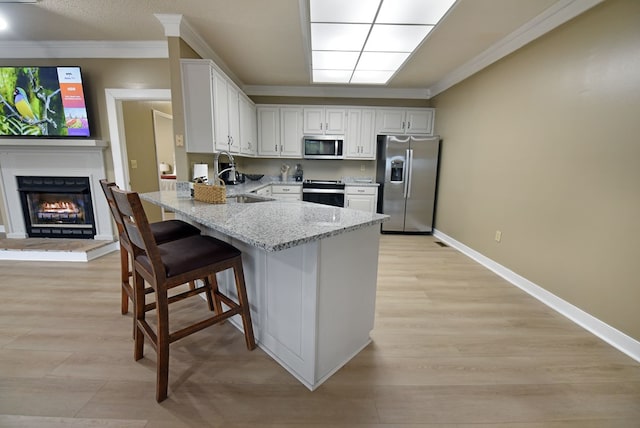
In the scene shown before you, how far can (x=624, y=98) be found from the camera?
1.78 meters

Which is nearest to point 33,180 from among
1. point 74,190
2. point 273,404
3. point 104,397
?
point 74,190

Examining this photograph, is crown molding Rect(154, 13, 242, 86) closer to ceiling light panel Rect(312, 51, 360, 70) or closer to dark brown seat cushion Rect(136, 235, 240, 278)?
ceiling light panel Rect(312, 51, 360, 70)

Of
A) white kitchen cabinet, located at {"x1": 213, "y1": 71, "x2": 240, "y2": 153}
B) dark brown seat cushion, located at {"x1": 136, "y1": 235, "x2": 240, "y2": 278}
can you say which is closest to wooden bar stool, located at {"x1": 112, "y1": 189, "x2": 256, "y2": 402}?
dark brown seat cushion, located at {"x1": 136, "y1": 235, "x2": 240, "y2": 278}

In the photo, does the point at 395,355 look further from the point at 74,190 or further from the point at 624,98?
the point at 74,190

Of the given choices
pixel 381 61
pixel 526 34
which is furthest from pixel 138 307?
pixel 526 34

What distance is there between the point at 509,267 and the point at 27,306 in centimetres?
440

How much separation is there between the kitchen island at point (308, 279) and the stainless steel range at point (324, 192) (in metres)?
2.85

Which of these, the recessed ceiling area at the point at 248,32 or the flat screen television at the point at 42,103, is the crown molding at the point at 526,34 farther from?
the flat screen television at the point at 42,103

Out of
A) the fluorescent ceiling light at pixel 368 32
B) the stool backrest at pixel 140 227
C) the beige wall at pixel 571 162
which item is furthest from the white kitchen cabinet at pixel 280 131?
the stool backrest at pixel 140 227

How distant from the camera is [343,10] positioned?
7.27 feet

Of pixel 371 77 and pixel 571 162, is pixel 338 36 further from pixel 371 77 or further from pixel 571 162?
pixel 571 162

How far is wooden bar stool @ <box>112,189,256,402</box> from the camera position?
3.93ft

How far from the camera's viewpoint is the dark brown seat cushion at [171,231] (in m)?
1.82

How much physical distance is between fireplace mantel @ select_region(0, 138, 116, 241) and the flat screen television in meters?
0.14
